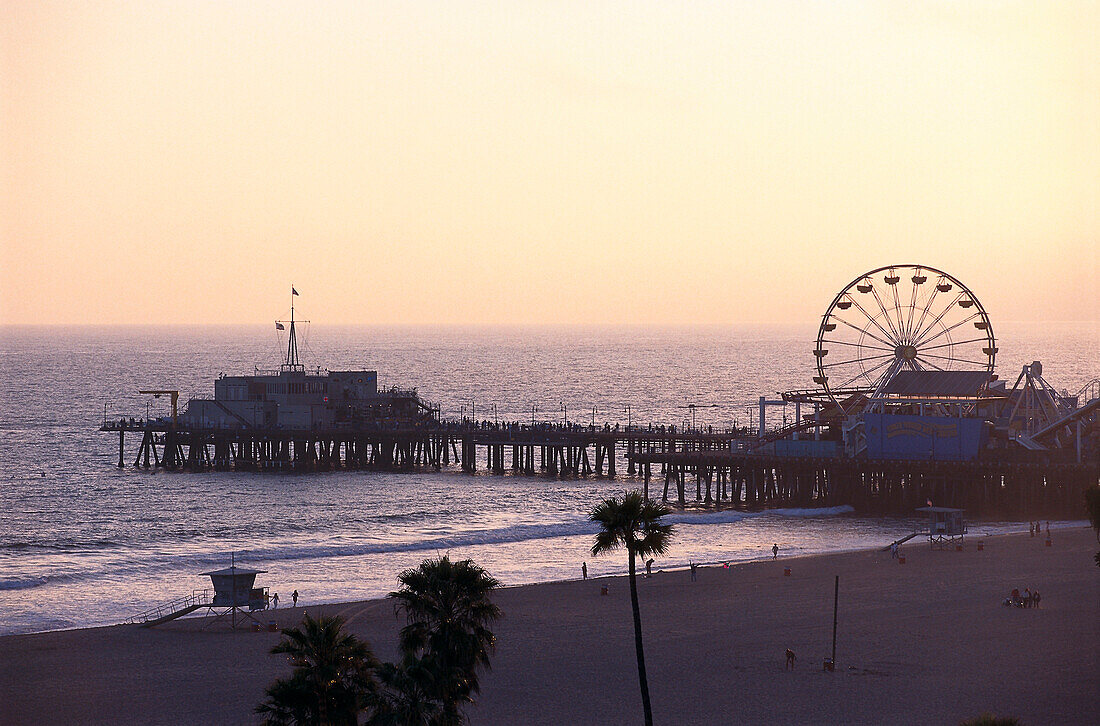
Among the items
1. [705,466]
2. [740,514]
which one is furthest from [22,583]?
[705,466]

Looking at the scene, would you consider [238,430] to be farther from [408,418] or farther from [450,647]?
[450,647]

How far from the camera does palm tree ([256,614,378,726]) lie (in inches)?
826

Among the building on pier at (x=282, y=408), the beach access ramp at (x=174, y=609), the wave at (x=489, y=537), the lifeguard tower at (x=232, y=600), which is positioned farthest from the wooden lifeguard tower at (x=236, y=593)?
the building on pier at (x=282, y=408)

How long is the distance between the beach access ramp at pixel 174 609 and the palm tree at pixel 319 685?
19.5m

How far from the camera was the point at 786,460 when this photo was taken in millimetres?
71312

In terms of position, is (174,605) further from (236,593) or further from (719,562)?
(719,562)

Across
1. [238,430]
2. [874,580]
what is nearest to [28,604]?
[874,580]

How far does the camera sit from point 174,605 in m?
42.6

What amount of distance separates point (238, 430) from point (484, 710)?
6448 centimetres

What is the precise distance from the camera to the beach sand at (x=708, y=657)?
97.4 feet

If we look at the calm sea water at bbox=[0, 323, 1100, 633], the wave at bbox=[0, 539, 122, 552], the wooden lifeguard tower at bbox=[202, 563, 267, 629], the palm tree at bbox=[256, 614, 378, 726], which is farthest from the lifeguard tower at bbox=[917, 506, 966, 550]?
the palm tree at bbox=[256, 614, 378, 726]

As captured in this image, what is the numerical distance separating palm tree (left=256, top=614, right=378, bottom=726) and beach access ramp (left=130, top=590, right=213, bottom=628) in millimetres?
19452

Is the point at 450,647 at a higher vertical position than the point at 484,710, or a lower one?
higher

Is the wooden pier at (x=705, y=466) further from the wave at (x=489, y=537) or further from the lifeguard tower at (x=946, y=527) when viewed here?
the lifeguard tower at (x=946, y=527)
